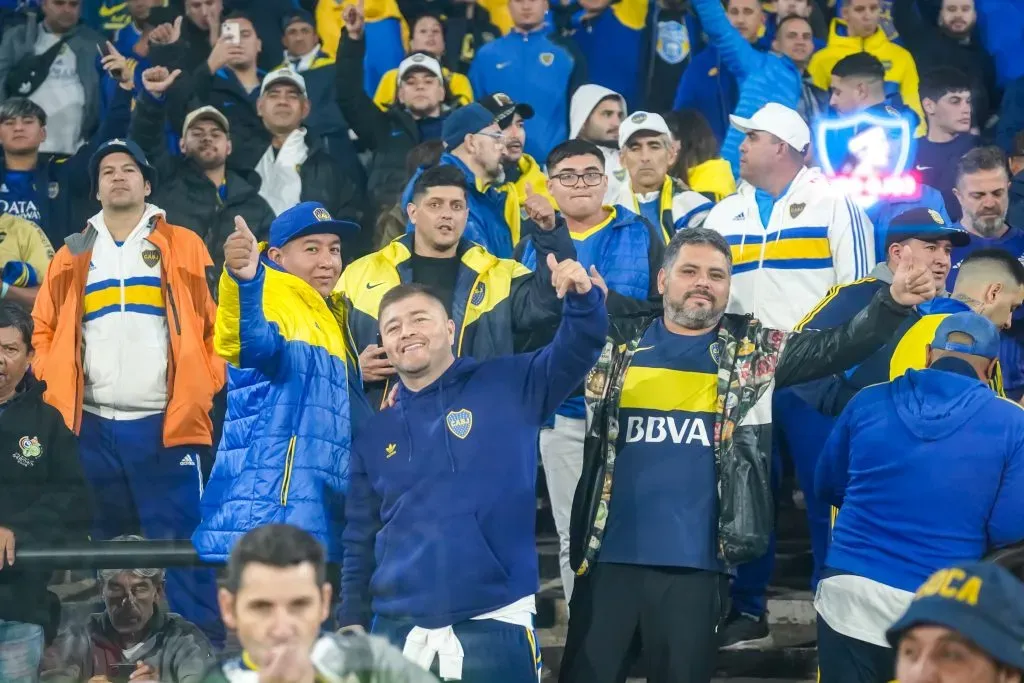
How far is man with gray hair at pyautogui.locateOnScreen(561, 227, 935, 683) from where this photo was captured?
5508mm

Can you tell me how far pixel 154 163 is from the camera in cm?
833

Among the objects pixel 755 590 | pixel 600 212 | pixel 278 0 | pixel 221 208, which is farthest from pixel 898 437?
pixel 278 0

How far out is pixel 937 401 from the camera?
16.9 ft

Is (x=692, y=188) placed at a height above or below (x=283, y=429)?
above

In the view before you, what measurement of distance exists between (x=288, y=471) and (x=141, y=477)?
1.25 meters

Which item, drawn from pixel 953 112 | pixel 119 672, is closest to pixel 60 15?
pixel 119 672

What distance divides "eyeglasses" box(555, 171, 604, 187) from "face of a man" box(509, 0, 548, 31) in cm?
282

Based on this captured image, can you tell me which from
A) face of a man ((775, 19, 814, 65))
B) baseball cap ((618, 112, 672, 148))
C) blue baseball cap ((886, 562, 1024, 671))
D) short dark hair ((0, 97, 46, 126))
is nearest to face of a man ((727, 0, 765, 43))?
face of a man ((775, 19, 814, 65))

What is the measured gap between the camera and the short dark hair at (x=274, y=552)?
385 centimetres

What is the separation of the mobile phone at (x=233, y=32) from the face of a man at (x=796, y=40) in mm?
3193

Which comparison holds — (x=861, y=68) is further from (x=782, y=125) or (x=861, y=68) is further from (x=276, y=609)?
(x=276, y=609)

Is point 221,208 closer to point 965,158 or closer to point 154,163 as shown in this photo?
Result: point 154,163

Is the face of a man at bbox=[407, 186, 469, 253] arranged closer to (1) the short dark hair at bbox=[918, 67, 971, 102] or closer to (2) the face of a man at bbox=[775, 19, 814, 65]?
(1) the short dark hair at bbox=[918, 67, 971, 102]

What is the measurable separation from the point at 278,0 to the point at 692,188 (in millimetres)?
3240
